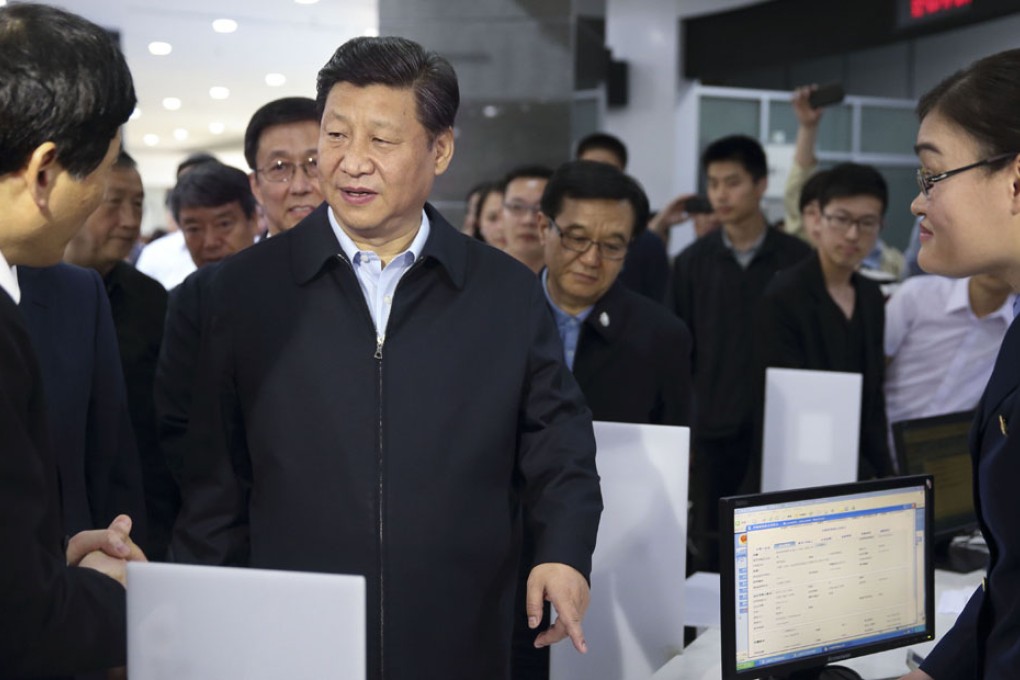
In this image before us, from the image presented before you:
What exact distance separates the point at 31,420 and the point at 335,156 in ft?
2.60

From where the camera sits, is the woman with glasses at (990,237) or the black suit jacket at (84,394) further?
the black suit jacket at (84,394)

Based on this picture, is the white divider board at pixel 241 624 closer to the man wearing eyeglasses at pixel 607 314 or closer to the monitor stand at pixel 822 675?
the monitor stand at pixel 822 675

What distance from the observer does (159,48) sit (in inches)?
282

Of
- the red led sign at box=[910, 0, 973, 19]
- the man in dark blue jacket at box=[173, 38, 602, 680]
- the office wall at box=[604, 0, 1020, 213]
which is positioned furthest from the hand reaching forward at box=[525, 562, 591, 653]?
the office wall at box=[604, 0, 1020, 213]

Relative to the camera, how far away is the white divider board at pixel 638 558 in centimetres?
230

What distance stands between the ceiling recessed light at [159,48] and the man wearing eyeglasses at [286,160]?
4.69m

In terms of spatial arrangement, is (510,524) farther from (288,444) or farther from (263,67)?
(263,67)

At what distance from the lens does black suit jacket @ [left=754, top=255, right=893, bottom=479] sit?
348 centimetres

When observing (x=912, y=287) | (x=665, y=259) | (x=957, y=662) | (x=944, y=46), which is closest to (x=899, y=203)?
(x=944, y=46)

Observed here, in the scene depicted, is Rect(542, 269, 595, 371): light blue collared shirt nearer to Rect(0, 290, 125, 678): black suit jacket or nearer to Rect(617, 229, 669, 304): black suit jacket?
Rect(617, 229, 669, 304): black suit jacket

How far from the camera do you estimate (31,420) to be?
1.21 m

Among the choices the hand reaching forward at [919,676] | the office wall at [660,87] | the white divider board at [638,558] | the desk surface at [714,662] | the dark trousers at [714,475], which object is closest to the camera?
the hand reaching forward at [919,676]

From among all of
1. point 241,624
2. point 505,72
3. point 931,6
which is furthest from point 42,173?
point 931,6

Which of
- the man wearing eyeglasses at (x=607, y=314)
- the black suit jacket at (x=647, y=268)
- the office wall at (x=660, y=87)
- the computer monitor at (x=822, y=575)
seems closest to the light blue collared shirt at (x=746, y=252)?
the black suit jacket at (x=647, y=268)
